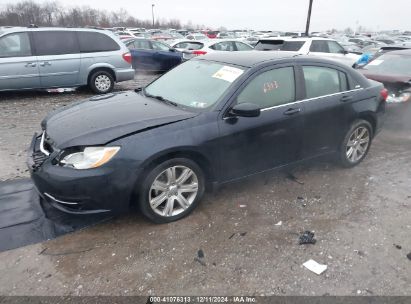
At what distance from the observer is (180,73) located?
14.4 feet

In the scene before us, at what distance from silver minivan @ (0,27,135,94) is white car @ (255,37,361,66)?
459 cm

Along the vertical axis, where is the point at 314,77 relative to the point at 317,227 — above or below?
above

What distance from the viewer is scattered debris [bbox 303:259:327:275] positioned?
113 inches

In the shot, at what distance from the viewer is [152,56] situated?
45.5ft

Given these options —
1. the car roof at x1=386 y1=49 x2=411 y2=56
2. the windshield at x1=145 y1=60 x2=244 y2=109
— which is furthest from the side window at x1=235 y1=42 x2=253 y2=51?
the windshield at x1=145 y1=60 x2=244 y2=109

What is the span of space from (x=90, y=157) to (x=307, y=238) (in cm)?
211

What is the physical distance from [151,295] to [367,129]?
149 inches

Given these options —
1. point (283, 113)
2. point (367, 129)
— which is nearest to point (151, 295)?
point (283, 113)

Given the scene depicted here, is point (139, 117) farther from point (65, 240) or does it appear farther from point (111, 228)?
point (65, 240)

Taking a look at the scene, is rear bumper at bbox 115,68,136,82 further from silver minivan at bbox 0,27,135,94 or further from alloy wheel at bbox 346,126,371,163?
alloy wheel at bbox 346,126,371,163

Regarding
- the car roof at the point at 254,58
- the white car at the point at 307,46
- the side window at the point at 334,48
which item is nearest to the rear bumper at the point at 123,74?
the white car at the point at 307,46

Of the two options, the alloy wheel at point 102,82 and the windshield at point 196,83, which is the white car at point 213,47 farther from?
the windshield at point 196,83

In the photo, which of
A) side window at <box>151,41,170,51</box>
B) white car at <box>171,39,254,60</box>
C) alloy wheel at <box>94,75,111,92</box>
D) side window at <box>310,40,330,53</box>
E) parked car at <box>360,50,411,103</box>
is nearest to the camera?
parked car at <box>360,50,411,103</box>

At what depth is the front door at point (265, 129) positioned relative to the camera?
11.8 ft
